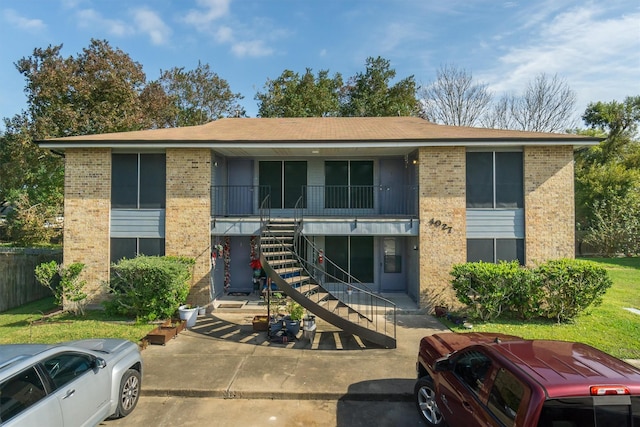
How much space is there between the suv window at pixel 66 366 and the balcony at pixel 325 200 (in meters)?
8.23

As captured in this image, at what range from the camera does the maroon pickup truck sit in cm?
278

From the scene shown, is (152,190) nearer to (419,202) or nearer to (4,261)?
(4,261)

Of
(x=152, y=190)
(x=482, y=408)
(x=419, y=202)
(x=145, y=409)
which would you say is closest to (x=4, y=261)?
(x=152, y=190)

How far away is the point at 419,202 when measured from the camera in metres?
10.7

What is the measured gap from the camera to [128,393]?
5.20 m

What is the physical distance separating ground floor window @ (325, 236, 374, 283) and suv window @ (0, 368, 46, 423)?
9608 millimetres

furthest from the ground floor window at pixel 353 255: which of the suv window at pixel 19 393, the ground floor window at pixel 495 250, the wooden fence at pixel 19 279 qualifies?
the wooden fence at pixel 19 279

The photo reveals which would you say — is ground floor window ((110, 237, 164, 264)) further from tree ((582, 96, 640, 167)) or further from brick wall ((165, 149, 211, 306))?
tree ((582, 96, 640, 167))

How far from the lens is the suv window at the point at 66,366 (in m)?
4.03

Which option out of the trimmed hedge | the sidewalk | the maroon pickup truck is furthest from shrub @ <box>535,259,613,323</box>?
the maroon pickup truck

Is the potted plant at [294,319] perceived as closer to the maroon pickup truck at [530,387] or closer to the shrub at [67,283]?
the maroon pickup truck at [530,387]

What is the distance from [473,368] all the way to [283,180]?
32.3 feet

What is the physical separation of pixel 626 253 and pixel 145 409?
26.3 m

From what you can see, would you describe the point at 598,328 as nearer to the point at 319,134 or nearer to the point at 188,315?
the point at 319,134
